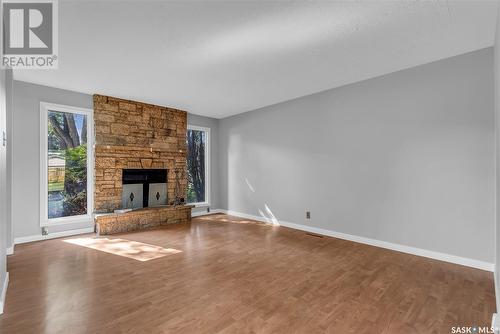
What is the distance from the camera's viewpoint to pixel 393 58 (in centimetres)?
313

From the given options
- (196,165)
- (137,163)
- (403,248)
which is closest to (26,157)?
(137,163)

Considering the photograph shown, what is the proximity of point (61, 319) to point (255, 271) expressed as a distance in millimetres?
1826

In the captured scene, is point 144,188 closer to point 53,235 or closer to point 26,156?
point 53,235

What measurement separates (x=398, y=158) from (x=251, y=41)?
269cm

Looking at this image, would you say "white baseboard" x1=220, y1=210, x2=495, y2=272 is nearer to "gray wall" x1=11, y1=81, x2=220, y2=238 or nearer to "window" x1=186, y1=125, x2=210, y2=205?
"window" x1=186, y1=125, x2=210, y2=205

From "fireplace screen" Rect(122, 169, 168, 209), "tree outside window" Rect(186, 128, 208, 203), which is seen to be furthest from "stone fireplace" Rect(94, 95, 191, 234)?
"tree outside window" Rect(186, 128, 208, 203)

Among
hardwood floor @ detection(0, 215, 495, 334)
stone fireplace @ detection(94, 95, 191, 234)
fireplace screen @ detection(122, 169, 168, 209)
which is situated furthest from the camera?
fireplace screen @ detection(122, 169, 168, 209)

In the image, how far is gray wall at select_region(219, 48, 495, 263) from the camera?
116 inches

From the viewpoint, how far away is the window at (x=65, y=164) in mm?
4141

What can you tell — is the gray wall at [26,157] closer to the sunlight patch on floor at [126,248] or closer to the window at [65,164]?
the window at [65,164]

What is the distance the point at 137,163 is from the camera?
514 cm

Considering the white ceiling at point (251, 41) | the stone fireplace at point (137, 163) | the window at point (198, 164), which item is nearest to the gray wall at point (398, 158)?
the white ceiling at point (251, 41)

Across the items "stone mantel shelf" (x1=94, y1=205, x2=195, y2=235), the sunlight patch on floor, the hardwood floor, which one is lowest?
the hardwood floor

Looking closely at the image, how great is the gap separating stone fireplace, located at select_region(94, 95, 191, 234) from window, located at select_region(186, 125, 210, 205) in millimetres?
322
